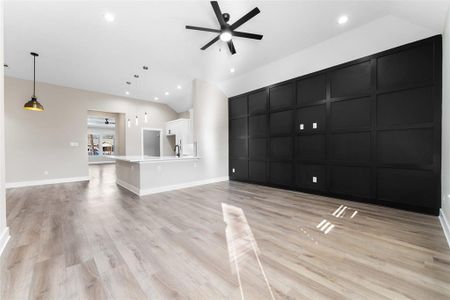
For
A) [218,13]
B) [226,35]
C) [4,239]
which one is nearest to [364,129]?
[226,35]

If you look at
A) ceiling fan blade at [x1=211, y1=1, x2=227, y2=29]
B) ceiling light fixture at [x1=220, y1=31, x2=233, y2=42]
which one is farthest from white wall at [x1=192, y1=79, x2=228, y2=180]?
ceiling fan blade at [x1=211, y1=1, x2=227, y2=29]

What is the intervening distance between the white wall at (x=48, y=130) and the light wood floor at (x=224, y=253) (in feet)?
10.4

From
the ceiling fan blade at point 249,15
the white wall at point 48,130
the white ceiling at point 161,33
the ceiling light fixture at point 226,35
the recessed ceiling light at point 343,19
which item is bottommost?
the white wall at point 48,130

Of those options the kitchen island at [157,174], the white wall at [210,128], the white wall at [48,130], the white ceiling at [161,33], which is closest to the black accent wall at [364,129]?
the white ceiling at [161,33]

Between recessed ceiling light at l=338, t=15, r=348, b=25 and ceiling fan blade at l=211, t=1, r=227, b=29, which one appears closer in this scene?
ceiling fan blade at l=211, t=1, r=227, b=29

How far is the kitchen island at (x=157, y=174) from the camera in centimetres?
449

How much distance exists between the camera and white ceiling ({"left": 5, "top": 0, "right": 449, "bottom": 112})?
2.87m

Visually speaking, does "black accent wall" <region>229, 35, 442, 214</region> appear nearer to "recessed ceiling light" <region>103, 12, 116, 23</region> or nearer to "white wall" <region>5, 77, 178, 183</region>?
"recessed ceiling light" <region>103, 12, 116, 23</region>

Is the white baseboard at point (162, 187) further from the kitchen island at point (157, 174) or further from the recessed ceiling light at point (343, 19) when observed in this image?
the recessed ceiling light at point (343, 19)

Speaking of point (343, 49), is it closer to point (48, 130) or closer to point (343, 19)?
point (343, 19)

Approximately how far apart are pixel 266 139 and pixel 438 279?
162 inches

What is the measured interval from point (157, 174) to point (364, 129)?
4736 mm

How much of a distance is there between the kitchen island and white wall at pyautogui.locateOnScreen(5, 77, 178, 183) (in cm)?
221

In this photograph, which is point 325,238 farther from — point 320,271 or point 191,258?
point 191,258
